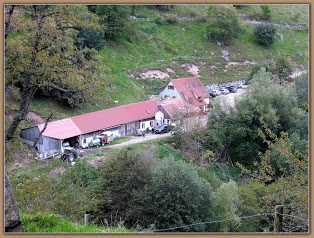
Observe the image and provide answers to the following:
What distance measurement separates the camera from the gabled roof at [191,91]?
29766 mm

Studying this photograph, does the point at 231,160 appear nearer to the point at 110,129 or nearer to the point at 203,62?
the point at 110,129

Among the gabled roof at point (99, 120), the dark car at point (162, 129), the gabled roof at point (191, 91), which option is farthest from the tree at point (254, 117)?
the gabled roof at point (191, 91)

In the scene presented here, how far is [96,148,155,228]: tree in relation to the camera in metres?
14.3

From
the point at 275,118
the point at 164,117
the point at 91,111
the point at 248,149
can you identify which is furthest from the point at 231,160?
the point at 91,111

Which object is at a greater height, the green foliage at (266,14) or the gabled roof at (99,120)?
the green foliage at (266,14)

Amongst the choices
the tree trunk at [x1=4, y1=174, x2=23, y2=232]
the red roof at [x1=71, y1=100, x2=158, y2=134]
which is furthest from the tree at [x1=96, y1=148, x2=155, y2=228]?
the tree trunk at [x1=4, y1=174, x2=23, y2=232]

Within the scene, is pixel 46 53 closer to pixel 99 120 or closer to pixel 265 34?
pixel 99 120

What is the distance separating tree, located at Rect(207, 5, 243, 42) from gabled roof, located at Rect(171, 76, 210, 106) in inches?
389

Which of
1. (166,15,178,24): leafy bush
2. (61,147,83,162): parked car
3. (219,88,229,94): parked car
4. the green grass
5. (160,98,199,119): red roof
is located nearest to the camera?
the green grass

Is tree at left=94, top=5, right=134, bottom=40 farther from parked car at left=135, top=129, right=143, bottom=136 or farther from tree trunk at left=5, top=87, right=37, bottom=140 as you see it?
tree trunk at left=5, top=87, right=37, bottom=140

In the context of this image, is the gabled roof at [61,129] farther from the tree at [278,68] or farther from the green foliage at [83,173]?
the tree at [278,68]

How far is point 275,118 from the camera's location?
74.2ft

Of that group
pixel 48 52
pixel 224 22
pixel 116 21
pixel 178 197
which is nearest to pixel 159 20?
pixel 224 22

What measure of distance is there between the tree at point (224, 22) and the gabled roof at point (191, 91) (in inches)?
389
